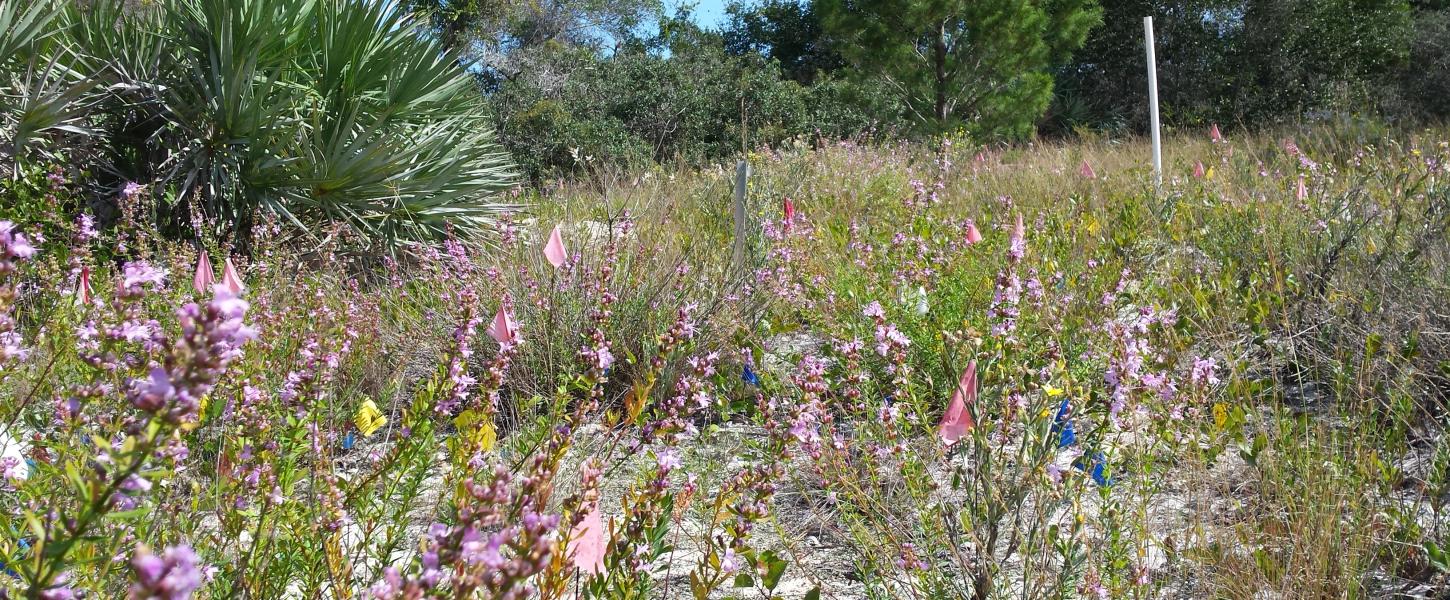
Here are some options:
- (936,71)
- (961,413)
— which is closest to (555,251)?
(961,413)

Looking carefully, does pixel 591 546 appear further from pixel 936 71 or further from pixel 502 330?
pixel 936 71

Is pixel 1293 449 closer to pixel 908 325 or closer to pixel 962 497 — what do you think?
pixel 962 497

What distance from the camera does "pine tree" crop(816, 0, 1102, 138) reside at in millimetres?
13602

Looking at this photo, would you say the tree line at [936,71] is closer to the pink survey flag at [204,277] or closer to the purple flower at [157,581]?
the pink survey flag at [204,277]

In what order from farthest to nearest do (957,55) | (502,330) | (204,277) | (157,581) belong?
(957,55) → (204,277) → (502,330) → (157,581)

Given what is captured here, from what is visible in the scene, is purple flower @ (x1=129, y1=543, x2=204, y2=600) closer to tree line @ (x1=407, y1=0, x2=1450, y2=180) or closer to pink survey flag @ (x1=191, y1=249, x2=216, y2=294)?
pink survey flag @ (x1=191, y1=249, x2=216, y2=294)

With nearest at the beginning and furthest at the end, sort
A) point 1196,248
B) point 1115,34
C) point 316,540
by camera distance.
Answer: point 316,540 < point 1196,248 < point 1115,34

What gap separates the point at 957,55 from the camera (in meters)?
13.9

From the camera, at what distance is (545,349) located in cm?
329

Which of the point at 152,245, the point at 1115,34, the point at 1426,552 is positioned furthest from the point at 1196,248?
the point at 1115,34

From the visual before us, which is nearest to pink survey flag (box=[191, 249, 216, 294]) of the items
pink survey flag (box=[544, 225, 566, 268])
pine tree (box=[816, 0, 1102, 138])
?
pink survey flag (box=[544, 225, 566, 268])

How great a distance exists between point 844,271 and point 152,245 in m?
3.51

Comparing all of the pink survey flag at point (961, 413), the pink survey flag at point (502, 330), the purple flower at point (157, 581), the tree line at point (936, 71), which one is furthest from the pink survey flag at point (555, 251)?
the tree line at point (936, 71)

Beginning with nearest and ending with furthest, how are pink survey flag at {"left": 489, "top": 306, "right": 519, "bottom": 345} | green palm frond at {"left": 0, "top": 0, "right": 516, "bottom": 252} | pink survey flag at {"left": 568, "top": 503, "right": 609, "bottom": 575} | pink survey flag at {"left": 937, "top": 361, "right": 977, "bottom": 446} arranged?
pink survey flag at {"left": 568, "top": 503, "right": 609, "bottom": 575}
pink survey flag at {"left": 937, "top": 361, "right": 977, "bottom": 446}
pink survey flag at {"left": 489, "top": 306, "right": 519, "bottom": 345}
green palm frond at {"left": 0, "top": 0, "right": 516, "bottom": 252}
